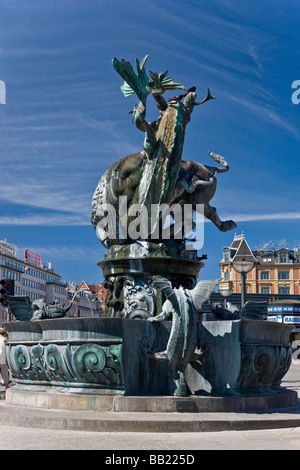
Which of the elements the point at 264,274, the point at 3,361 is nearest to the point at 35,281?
the point at 264,274

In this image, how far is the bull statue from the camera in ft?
37.5

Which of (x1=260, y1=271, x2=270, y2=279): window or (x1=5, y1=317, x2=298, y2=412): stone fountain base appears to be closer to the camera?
(x1=5, y1=317, x2=298, y2=412): stone fountain base

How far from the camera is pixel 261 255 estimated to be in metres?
94.6

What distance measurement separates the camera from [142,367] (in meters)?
9.00

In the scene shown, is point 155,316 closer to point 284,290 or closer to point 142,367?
point 142,367

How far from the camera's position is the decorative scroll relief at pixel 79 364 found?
8703 mm

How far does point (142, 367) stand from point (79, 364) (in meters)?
0.87

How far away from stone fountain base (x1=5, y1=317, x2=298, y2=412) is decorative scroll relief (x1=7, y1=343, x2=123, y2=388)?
0.04 feet

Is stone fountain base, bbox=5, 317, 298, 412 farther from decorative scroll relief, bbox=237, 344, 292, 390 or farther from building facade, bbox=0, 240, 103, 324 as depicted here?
building facade, bbox=0, 240, 103, 324

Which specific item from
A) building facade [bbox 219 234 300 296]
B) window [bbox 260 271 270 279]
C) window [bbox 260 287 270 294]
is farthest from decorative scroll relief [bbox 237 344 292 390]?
window [bbox 260 271 270 279]

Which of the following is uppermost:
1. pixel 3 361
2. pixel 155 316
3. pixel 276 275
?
pixel 276 275

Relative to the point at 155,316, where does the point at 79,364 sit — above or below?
below

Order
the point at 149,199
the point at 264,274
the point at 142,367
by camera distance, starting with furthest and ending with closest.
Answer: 1. the point at 264,274
2. the point at 149,199
3. the point at 142,367

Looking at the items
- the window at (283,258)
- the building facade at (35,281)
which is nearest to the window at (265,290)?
the window at (283,258)
